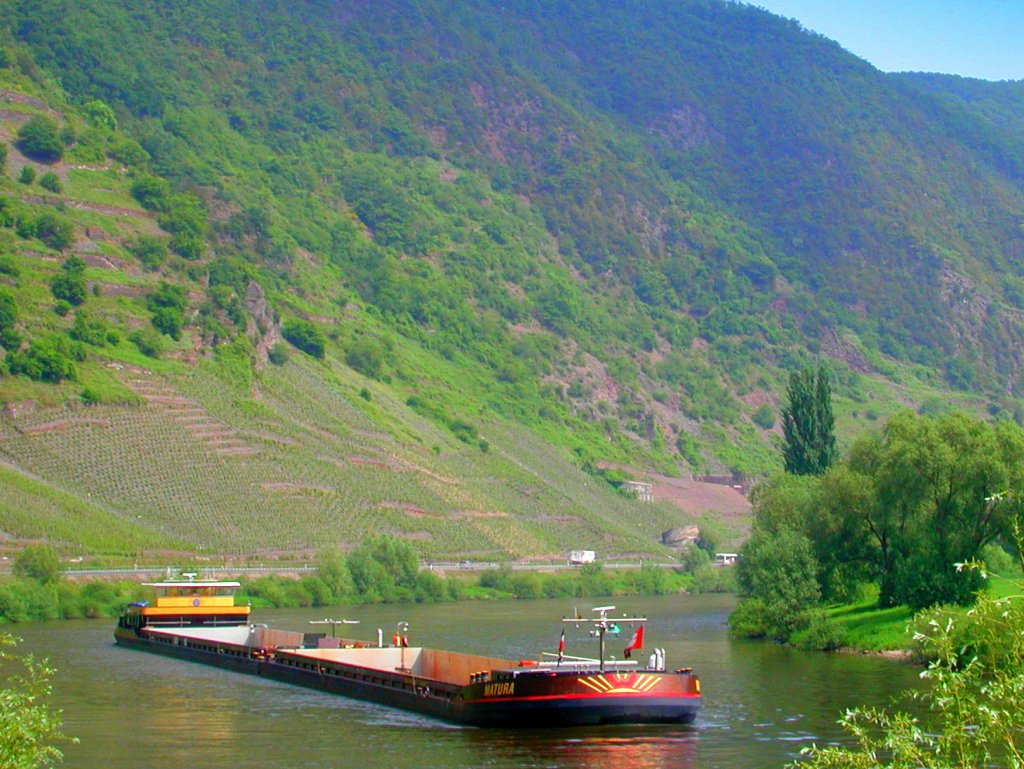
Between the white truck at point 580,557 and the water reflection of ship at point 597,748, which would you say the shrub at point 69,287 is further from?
the water reflection of ship at point 597,748

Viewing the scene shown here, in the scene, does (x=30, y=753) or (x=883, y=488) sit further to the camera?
(x=883, y=488)

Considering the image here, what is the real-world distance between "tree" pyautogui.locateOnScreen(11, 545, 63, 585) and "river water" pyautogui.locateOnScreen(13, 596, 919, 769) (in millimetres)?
30491

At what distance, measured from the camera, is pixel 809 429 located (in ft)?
385

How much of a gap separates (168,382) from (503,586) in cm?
4598

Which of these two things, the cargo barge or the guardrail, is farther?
the guardrail

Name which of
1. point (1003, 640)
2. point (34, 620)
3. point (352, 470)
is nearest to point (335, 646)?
point (34, 620)

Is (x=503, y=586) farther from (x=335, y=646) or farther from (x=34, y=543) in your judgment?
(x=335, y=646)

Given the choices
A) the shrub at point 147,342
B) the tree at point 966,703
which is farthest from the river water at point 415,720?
the shrub at point 147,342

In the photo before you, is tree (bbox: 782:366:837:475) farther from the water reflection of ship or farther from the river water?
the water reflection of ship

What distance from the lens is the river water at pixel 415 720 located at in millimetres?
50438

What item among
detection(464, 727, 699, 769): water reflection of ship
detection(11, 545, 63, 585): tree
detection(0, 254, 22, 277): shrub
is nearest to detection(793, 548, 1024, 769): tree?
detection(464, 727, 699, 769): water reflection of ship

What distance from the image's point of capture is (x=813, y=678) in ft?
231

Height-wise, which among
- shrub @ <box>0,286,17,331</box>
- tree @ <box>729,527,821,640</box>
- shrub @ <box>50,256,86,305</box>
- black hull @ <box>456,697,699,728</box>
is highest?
shrub @ <box>50,256,86,305</box>

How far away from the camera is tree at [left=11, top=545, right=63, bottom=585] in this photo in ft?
413
